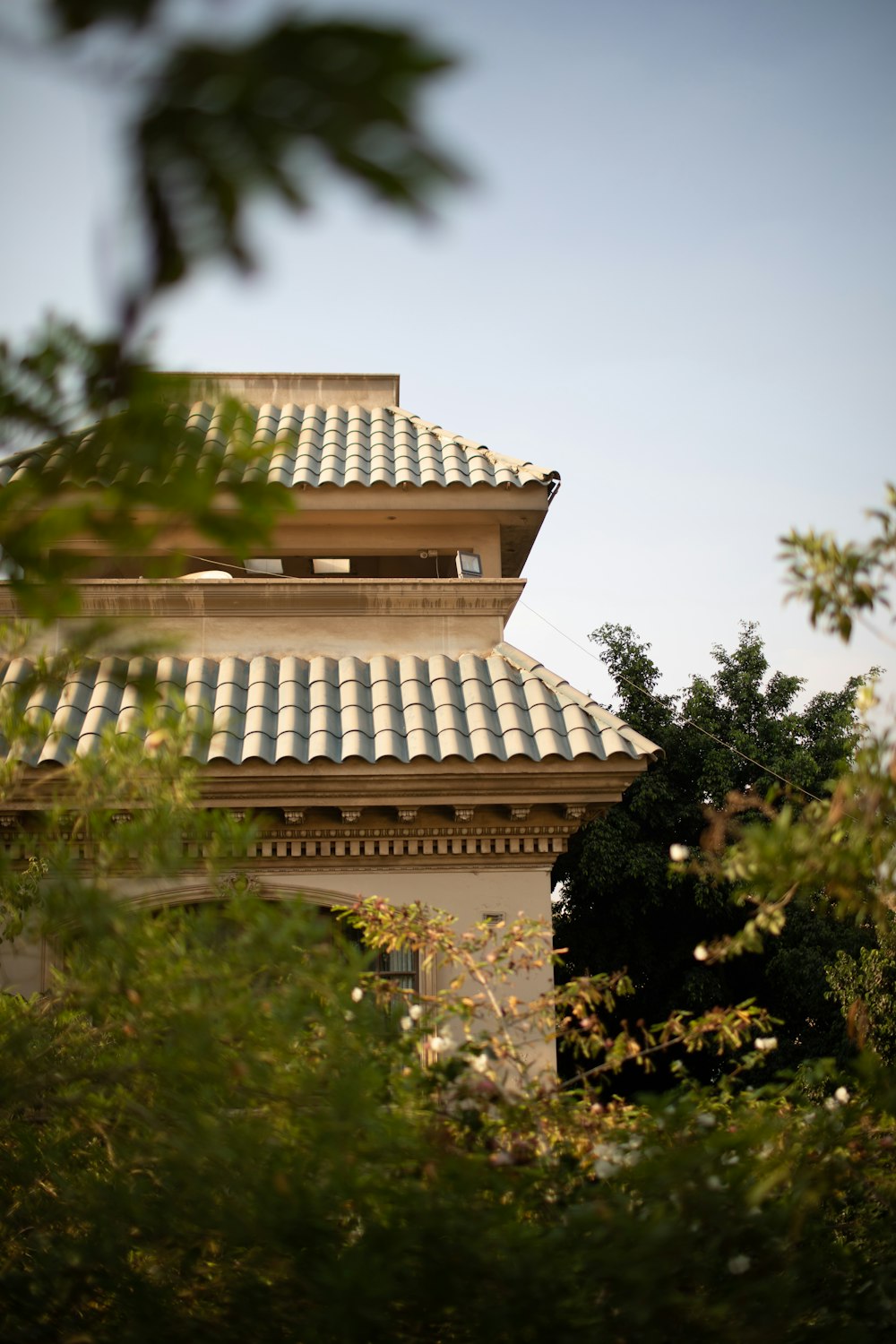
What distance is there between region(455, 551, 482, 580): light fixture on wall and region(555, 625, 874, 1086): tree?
1332 centimetres

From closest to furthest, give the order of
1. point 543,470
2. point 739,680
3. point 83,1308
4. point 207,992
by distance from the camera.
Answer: point 207,992, point 83,1308, point 543,470, point 739,680

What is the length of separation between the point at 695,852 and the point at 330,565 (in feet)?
49.0

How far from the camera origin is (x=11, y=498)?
1966 millimetres

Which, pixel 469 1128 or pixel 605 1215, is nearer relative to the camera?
pixel 605 1215

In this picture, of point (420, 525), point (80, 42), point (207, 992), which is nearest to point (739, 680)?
point (420, 525)

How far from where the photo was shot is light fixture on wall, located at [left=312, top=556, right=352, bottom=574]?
10836 millimetres

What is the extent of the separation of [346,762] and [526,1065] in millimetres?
3254

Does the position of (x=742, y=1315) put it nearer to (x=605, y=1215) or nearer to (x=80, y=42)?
(x=605, y=1215)

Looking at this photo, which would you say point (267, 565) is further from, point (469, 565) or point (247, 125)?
point (247, 125)

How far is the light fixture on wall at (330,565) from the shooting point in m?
10.8

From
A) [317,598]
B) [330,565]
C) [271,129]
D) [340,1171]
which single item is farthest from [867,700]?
[330,565]

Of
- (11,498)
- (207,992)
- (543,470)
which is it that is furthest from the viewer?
(543,470)

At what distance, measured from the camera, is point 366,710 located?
8.38m

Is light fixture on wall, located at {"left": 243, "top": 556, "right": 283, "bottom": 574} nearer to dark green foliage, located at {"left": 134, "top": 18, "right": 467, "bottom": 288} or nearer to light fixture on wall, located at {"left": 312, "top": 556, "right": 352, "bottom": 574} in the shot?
light fixture on wall, located at {"left": 312, "top": 556, "right": 352, "bottom": 574}
